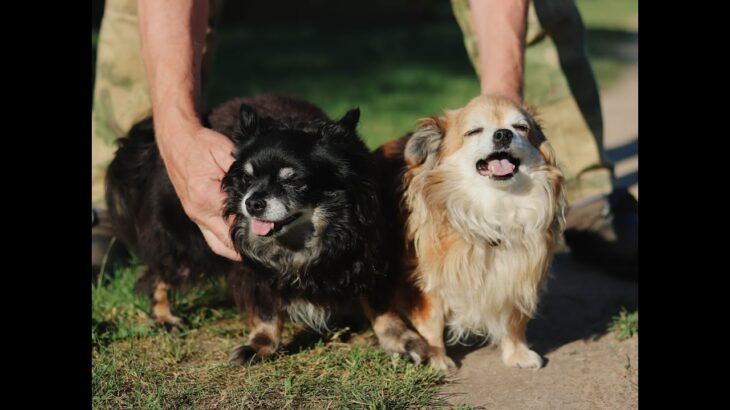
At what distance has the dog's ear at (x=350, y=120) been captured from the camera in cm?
321

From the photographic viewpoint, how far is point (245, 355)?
11.0 ft

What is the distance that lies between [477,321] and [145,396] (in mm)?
1357

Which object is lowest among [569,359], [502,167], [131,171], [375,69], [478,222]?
[375,69]

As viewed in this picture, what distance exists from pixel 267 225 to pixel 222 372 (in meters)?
0.66

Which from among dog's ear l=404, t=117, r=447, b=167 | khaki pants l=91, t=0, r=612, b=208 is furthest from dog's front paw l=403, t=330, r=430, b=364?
khaki pants l=91, t=0, r=612, b=208

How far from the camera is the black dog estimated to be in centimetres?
306

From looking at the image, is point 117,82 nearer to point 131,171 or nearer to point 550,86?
point 131,171

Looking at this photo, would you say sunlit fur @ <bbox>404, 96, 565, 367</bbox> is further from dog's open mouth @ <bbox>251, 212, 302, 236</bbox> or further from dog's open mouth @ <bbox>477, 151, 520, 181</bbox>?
dog's open mouth @ <bbox>251, 212, 302, 236</bbox>

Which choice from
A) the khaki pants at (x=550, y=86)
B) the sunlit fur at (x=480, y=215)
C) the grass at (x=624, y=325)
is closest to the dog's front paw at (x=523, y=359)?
the sunlit fur at (x=480, y=215)

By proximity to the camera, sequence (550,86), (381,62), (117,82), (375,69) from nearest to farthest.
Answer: (117,82) < (550,86) < (375,69) < (381,62)

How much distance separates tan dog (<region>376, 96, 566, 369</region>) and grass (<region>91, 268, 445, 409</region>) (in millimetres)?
285

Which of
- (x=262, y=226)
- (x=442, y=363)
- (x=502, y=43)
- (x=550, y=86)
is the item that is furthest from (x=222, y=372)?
(x=550, y=86)

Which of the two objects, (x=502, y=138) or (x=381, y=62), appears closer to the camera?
(x=502, y=138)
